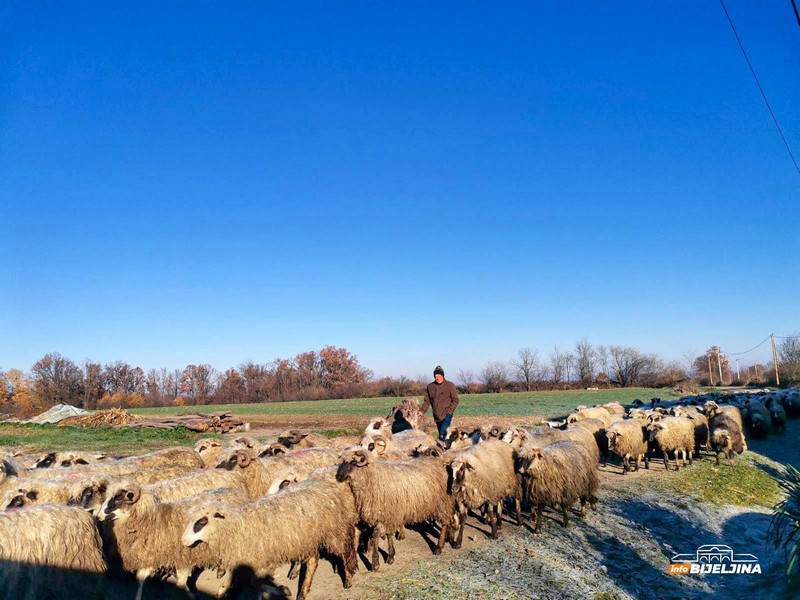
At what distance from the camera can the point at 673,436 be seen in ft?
49.4

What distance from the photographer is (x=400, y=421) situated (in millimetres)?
18031

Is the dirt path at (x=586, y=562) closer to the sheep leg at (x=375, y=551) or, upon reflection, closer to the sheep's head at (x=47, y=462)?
the sheep leg at (x=375, y=551)

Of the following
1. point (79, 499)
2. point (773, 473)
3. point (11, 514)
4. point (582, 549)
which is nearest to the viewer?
point (11, 514)

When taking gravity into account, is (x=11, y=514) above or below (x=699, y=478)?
above

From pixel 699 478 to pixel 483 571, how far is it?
9.46 metres

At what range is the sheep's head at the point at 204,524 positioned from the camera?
5801 mm

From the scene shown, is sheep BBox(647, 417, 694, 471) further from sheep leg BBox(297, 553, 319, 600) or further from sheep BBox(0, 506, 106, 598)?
sheep BBox(0, 506, 106, 598)

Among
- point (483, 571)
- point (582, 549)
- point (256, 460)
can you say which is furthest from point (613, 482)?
point (256, 460)

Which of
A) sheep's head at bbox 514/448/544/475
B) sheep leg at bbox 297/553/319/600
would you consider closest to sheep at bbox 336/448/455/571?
sheep leg at bbox 297/553/319/600

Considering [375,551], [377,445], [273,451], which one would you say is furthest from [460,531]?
[273,451]

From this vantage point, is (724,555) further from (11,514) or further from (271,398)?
(271,398)

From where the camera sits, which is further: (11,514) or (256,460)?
(256,460)

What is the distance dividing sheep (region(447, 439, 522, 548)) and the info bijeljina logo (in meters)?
2.72

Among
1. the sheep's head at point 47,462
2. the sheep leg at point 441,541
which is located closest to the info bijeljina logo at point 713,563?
the sheep leg at point 441,541
